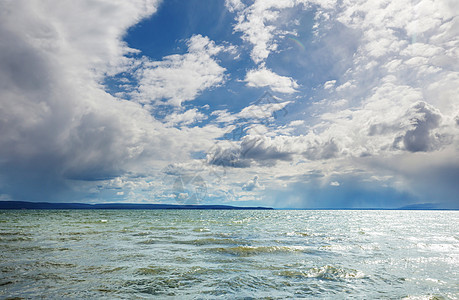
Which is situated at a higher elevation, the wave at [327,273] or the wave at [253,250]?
the wave at [327,273]

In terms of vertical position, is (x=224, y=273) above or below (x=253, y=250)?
above

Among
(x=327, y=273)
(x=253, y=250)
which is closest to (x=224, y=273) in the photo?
(x=327, y=273)

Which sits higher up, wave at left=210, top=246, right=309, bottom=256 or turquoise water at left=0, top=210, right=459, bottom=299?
turquoise water at left=0, top=210, right=459, bottom=299

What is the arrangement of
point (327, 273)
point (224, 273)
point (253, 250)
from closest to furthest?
point (224, 273), point (327, 273), point (253, 250)

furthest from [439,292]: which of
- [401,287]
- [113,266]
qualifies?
[113,266]

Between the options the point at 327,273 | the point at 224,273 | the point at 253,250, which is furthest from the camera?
the point at 253,250

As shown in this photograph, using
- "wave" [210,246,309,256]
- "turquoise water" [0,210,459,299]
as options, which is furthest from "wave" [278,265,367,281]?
"wave" [210,246,309,256]

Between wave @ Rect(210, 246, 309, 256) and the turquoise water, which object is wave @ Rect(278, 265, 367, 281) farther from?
wave @ Rect(210, 246, 309, 256)

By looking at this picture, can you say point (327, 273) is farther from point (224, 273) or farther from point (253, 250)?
point (253, 250)

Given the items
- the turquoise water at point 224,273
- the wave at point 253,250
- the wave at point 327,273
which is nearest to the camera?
the turquoise water at point 224,273

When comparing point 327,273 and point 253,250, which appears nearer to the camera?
point 327,273

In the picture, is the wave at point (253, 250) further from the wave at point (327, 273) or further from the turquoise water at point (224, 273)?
the wave at point (327, 273)

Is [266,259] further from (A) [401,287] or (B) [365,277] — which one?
(A) [401,287]

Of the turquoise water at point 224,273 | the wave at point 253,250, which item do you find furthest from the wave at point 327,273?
the wave at point 253,250
